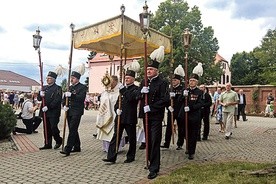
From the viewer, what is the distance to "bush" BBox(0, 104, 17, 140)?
10.4m

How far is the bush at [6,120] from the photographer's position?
10391 millimetres

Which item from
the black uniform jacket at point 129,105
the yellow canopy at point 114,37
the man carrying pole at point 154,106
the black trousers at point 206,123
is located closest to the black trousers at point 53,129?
the black uniform jacket at point 129,105

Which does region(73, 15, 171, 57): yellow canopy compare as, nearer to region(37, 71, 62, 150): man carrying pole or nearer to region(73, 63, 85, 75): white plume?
region(73, 63, 85, 75): white plume

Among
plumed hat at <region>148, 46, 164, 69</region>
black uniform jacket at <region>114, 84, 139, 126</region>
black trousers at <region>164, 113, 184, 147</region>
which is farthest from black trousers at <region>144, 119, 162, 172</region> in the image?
black trousers at <region>164, 113, 184, 147</region>

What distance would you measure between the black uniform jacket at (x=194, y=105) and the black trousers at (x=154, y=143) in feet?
6.20

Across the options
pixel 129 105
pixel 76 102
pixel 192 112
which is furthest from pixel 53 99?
Result: pixel 192 112

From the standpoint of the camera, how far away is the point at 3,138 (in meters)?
10.7

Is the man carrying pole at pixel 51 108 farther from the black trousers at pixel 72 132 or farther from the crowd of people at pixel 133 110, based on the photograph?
the black trousers at pixel 72 132

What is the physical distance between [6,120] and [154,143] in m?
5.94

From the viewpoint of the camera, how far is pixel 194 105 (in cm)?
829

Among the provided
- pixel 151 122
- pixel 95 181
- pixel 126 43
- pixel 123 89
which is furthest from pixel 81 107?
pixel 126 43

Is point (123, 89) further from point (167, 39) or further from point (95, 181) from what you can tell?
point (167, 39)

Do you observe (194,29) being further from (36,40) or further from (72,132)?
(72,132)

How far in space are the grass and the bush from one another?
6.10 metres
